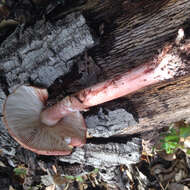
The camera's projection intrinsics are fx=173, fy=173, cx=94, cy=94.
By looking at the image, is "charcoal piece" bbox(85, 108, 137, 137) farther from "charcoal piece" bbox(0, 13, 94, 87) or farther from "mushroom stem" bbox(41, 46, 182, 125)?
"charcoal piece" bbox(0, 13, 94, 87)

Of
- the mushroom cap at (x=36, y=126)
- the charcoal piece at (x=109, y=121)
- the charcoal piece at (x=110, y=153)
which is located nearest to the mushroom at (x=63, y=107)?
the mushroom cap at (x=36, y=126)

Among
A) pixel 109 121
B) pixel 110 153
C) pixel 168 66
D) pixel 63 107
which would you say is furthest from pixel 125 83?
pixel 110 153

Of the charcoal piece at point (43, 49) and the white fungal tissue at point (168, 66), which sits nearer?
the white fungal tissue at point (168, 66)

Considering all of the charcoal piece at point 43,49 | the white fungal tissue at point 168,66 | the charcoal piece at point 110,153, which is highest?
the charcoal piece at point 43,49

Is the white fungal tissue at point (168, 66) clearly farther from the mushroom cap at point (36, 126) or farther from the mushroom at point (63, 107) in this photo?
the mushroom cap at point (36, 126)

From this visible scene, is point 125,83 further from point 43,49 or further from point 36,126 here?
point 36,126

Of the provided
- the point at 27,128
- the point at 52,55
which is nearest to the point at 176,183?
the point at 27,128
